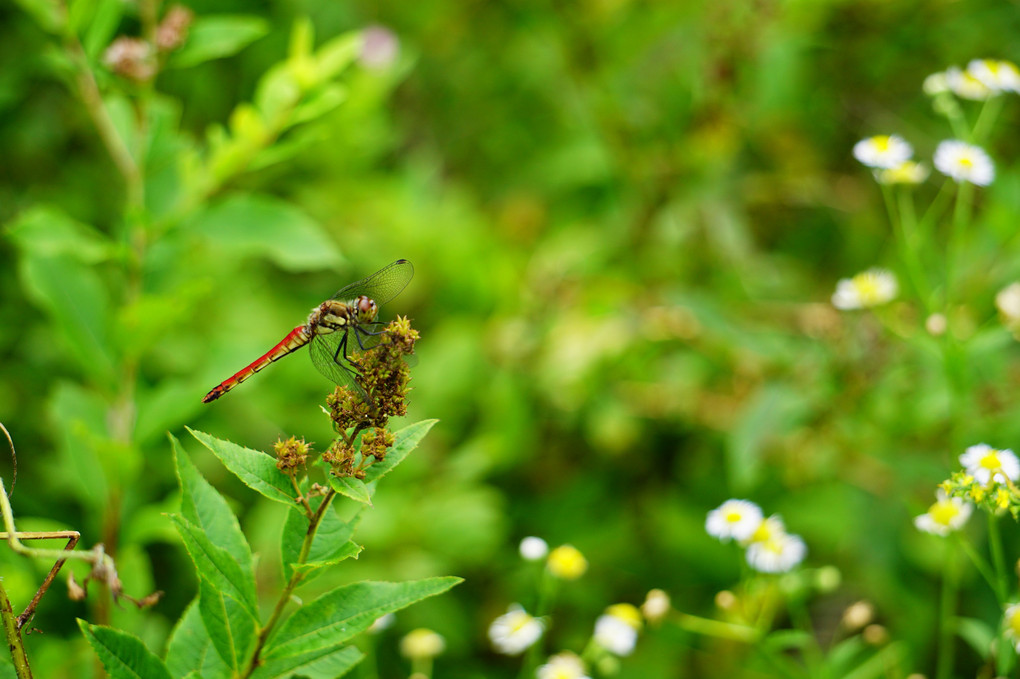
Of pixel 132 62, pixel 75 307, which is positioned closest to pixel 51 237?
pixel 75 307

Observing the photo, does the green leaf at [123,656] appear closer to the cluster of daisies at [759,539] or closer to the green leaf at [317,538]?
the green leaf at [317,538]

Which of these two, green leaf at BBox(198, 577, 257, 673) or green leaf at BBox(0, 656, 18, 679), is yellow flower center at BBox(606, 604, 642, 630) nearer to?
green leaf at BBox(198, 577, 257, 673)

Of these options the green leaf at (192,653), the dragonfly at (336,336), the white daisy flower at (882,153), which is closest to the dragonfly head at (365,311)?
the dragonfly at (336,336)

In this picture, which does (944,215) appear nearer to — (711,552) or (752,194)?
(752,194)

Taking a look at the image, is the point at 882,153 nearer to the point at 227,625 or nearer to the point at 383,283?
the point at 383,283

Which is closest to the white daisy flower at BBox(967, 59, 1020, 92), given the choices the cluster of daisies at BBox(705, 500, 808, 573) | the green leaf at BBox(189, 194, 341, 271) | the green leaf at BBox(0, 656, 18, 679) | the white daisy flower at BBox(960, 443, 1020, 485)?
the white daisy flower at BBox(960, 443, 1020, 485)

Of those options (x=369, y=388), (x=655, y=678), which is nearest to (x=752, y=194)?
(x=655, y=678)

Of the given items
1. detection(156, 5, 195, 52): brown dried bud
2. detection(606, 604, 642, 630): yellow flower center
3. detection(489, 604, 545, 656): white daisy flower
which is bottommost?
detection(606, 604, 642, 630): yellow flower center
